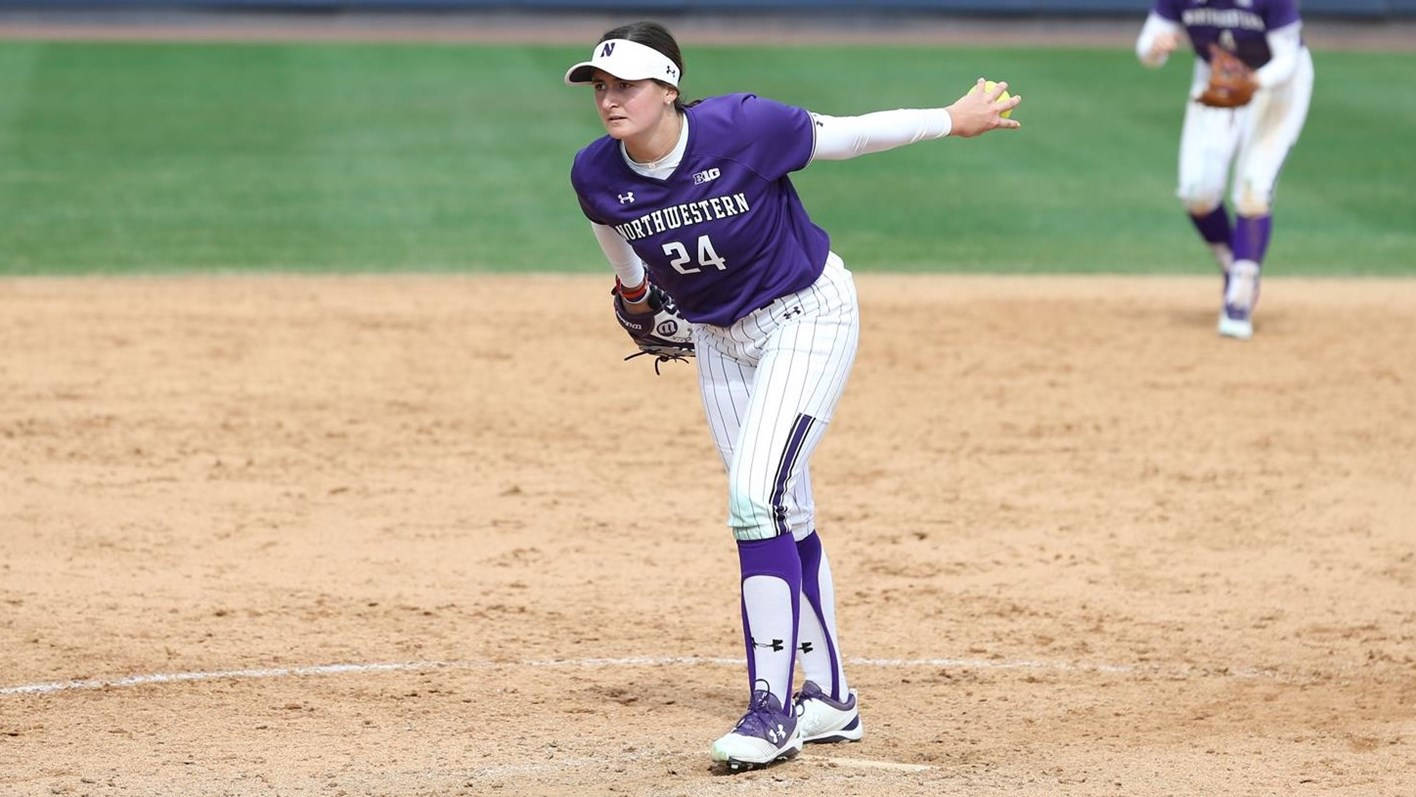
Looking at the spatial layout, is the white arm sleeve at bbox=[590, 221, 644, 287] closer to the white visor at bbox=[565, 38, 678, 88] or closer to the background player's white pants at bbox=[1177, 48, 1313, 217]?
the white visor at bbox=[565, 38, 678, 88]

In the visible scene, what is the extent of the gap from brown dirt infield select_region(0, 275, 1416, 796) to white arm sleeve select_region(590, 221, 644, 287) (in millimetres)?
1241

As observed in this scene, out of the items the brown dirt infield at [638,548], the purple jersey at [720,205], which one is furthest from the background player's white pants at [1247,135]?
the purple jersey at [720,205]

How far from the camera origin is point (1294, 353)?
11.0 metres

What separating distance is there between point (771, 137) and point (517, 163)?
37.9 feet

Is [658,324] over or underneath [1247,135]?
underneath

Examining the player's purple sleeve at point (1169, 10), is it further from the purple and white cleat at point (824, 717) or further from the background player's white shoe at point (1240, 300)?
the purple and white cleat at point (824, 717)

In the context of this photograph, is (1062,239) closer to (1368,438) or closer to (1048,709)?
(1368,438)

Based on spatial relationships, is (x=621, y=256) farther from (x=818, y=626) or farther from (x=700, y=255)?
(x=818, y=626)

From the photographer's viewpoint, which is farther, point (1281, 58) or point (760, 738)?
point (1281, 58)

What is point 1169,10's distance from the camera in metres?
11.1

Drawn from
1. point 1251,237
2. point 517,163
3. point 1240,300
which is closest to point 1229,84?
point 1251,237

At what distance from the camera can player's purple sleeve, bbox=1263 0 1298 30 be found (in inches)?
427

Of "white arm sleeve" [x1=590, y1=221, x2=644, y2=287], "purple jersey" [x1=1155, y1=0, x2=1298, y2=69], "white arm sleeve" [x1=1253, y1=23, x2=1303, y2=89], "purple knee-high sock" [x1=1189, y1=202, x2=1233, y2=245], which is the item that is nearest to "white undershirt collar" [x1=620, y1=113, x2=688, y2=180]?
"white arm sleeve" [x1=590, y1=221, x2=644, y2=287]

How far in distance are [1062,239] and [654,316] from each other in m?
9.13
